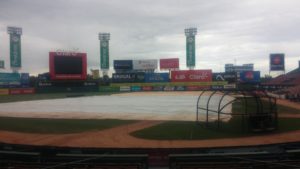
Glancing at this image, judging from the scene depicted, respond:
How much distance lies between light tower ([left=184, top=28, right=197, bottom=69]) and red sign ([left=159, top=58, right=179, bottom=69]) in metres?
7.71

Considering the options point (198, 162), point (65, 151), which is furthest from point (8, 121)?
point (198, 162)

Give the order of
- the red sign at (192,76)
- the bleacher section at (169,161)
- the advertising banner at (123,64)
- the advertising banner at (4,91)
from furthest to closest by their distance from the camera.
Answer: the advertising banner at (123,64) → the red sign at (192,76) → the advertising banner at (4,91) → the bleacher section at (169,161)

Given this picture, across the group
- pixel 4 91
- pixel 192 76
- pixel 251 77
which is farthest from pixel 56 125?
pixel 192 76

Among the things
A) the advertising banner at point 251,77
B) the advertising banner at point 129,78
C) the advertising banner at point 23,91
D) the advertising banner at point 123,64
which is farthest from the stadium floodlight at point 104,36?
the advertising banner at point 251,77

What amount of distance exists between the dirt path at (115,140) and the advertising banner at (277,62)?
7155cm

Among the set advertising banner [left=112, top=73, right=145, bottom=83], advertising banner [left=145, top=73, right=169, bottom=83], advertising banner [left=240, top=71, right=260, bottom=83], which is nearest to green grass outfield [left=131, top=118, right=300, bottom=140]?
advertising banner [left=240, top=71, right=260, bottom=83]

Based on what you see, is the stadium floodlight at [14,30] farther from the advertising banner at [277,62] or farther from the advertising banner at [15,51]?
the advertising banner at [277,62]

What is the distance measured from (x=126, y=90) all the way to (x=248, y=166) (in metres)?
74.6

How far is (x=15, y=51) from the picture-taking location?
7562 cm

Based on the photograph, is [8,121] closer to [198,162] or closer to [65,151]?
[65,151]

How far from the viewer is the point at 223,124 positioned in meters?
20.3

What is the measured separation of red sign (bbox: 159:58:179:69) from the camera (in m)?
91.6

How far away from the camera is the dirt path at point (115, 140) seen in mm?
14297

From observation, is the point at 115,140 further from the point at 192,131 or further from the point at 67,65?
the point at 67,65
